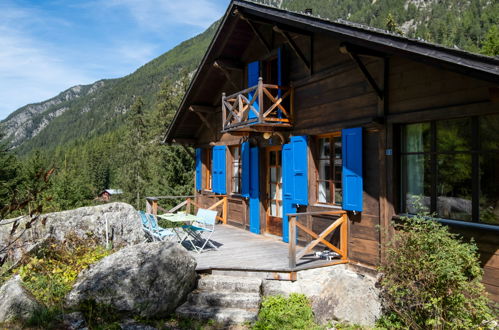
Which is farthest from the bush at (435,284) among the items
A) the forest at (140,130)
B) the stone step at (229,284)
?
the forest at (140,130)

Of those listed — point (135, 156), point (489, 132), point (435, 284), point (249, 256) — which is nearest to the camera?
point (435, 284)

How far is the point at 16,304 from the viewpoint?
5293mm

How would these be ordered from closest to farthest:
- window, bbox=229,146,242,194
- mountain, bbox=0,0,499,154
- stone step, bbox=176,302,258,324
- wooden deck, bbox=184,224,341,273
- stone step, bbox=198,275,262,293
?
stone step, bbox=176,302,258,324 → stone step, bbox=198,275,262,293 → wooden deck, bbox=184,224,341,273 → window, bbox=229,146,242,194 → mountain, bbox=0,0,499,154

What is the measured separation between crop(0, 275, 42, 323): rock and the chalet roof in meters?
5.99

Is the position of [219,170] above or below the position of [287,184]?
above

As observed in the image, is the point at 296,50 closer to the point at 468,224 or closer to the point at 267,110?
the point at 267,110

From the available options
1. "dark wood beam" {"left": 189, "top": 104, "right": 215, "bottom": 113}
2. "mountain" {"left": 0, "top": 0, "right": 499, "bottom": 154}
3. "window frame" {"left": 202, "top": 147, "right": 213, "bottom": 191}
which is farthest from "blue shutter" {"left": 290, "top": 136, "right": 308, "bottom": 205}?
"mountain" {"left": 0, "top": 0, "right": 499, "bottom": 154}

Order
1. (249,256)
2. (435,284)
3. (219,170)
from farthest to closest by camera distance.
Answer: (219,170) → (249,256) → (435,284)

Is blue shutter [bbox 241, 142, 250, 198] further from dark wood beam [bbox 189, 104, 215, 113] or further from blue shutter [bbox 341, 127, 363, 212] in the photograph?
blue shutter [bbox 341, 127, 363, 212]

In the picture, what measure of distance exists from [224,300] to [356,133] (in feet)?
11.8

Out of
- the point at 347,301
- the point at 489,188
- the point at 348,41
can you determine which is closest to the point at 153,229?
the point at 347,301

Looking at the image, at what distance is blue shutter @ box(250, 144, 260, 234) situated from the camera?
1038cm

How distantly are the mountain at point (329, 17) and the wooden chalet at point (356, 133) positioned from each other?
1778 centimetres

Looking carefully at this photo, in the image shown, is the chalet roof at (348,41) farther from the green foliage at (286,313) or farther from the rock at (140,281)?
the rock at (140,281)
